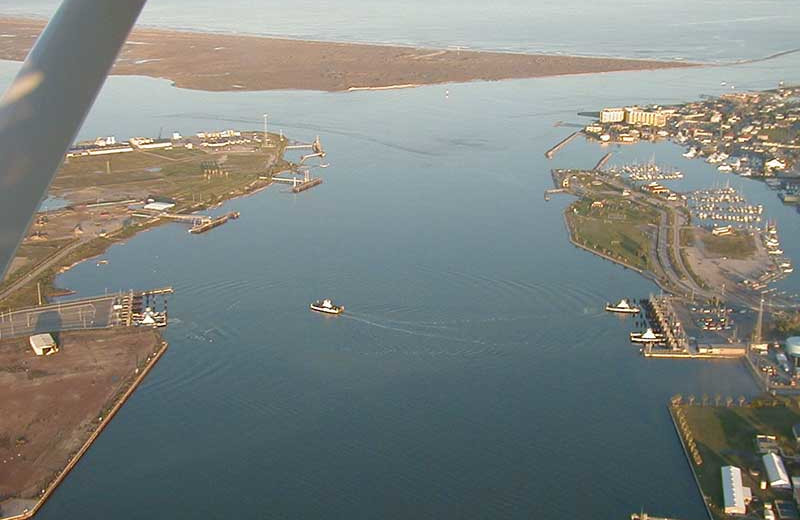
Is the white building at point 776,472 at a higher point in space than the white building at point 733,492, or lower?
higher

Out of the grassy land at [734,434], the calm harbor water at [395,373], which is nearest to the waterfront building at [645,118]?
the calm harbor water at [395,373]

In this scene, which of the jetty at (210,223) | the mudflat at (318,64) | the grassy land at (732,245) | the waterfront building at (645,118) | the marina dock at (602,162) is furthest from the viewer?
the mudflat at (318,64)

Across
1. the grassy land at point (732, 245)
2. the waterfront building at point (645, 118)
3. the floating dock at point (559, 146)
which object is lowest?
the grassy land at point (732, 245)

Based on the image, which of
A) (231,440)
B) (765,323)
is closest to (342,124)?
(765,323)

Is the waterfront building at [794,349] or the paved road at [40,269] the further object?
the paved road at [40,269]

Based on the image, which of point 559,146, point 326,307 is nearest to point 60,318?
point 326,307

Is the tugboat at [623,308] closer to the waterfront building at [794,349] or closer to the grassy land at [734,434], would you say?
the waterfront building at [794,349]

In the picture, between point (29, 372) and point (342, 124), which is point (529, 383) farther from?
point (342, 124)

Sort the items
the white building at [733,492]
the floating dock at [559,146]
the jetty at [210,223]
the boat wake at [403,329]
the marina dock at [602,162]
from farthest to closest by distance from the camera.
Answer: the floating dock at [559,146] → the marina dock at [602,162] → the jetty at [210,223] → the boat wake at [403,329] → the white building at [733,492]
